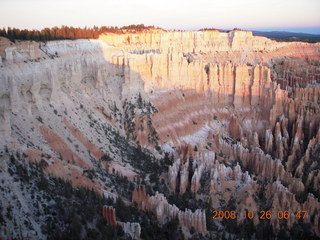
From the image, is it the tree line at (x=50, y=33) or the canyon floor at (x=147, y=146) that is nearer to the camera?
the canyon floor at (x=147, y=146)

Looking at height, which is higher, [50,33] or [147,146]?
[50,33]

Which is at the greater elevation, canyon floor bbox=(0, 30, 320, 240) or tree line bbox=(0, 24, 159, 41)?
tree line bbox=(0, 24, 159, 41)

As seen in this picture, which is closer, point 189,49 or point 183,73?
point 183,73

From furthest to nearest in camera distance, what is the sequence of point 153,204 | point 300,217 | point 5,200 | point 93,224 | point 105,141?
point 105,141 → point 300,217 → point 153,204 → point 93,224 → point 5,200

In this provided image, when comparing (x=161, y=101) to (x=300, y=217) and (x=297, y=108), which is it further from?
(x=300, y=217)

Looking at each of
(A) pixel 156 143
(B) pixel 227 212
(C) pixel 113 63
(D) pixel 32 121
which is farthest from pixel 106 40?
(B) pixel 227 212

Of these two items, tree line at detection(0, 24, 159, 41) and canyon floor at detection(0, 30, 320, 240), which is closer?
canyon floor at detection(0, 30, 320, 240)

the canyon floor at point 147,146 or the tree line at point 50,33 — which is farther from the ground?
the tree line at point 50,33

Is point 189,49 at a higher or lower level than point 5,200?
higher
